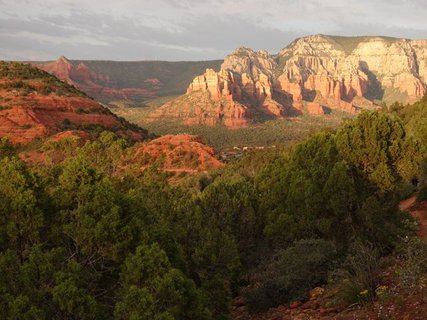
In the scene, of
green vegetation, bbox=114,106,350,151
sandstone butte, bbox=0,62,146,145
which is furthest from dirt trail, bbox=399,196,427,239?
green vegetation, bbox=114,106,350,151

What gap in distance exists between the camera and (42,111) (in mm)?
83062

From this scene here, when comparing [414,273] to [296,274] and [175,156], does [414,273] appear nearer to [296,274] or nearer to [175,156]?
[296,274]

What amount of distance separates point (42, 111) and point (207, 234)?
237 feet

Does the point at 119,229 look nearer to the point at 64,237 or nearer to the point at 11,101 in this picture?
the point at 64,237

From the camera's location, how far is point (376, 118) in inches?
844

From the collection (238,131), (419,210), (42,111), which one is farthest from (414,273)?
(238,131)

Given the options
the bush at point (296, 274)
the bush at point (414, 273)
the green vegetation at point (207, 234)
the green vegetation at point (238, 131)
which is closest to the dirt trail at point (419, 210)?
the green vegetation at point (207, 234)

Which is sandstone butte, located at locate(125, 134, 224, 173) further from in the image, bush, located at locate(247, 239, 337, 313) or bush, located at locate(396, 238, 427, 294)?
bush, located at locate(396, 238, 427, 294)

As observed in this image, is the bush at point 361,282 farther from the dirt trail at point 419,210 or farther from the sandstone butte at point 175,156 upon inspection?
the sandstone butte at point 175,156

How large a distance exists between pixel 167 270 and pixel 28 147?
6610cm

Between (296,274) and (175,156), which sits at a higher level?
(296,274)

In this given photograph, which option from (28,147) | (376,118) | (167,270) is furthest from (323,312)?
(28,147)

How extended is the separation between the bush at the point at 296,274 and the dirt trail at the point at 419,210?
302 inches

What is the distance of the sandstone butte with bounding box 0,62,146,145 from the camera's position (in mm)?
76044
